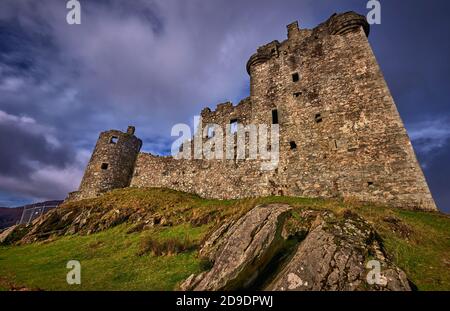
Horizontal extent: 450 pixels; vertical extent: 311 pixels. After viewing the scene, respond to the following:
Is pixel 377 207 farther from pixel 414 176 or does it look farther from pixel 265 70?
pixel 265 70

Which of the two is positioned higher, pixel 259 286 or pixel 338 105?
pixel 338 105

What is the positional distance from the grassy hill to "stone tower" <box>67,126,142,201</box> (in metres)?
8.48

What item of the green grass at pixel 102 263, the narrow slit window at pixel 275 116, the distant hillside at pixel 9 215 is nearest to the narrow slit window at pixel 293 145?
the narrow slit window at pixel 275 116

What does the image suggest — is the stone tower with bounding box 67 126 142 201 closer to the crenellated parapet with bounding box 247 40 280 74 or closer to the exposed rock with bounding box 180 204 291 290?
the crenellated parapet with bounding box 247 40 280 74

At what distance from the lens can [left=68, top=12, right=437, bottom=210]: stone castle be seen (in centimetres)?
1631

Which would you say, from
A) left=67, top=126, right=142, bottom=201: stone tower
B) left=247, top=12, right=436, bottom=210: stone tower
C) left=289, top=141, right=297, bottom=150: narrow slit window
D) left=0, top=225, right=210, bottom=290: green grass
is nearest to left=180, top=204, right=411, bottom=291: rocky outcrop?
left=0, top=225, right=210, bottom=290: green grass

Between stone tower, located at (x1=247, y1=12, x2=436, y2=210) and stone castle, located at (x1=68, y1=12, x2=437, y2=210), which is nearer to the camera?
stone tower, located at (x1=247, y1=12, x2=436, y2=210)

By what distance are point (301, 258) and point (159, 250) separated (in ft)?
25.0

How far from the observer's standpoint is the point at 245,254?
7941 millimetres

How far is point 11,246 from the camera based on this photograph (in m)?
18.5

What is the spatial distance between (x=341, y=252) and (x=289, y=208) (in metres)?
3.44

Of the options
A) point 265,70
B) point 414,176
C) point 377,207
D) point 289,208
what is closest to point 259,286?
point 289,208

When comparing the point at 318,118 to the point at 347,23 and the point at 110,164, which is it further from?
the point at 110,164

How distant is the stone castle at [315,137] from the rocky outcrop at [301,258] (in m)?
8.47
